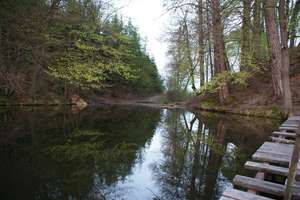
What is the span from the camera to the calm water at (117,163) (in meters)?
3.38

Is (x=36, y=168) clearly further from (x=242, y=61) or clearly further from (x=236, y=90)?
(x=236, y=90)

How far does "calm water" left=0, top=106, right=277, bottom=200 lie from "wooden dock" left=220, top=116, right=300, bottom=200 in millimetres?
658

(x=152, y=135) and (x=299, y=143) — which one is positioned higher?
(x=299, y=143)

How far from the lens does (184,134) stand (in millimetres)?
7848

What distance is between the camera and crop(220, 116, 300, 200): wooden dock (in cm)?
195

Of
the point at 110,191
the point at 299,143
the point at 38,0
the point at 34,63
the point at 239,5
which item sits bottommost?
the point at 110,191

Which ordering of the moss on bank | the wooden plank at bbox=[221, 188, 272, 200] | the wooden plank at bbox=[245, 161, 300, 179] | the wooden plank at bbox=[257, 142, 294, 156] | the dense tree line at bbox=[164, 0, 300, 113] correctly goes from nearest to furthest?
the wooden plank at bbox=[221, 188, 272, 200] < the wooden plank at bbox=[245, 161, 300, 179] < the wooden plank at bbox=[257, 142, 294, 156] < the dense tree line at bbox=[164, 0, 300, 113] < the moss on bank

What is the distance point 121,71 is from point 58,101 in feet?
43.7

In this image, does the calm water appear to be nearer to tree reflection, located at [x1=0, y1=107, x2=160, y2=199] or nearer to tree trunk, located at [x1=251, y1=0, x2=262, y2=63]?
tree reflection, located at [x1=0, y1=107, x2=160, y2=199]

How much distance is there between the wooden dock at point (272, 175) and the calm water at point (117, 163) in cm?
66

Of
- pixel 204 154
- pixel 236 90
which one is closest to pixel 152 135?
pixel 204 154

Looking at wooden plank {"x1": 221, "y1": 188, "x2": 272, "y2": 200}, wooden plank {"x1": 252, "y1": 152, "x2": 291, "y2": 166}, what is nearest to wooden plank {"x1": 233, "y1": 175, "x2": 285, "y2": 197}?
wooden plank {"x1": 221, "y1": 188, "x2": 272, "y2": 200}

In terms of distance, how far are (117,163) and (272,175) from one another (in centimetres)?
281

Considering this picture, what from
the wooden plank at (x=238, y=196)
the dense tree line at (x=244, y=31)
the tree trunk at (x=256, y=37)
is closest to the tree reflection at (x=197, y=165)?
the wooden plank at (x=238, y=196)
